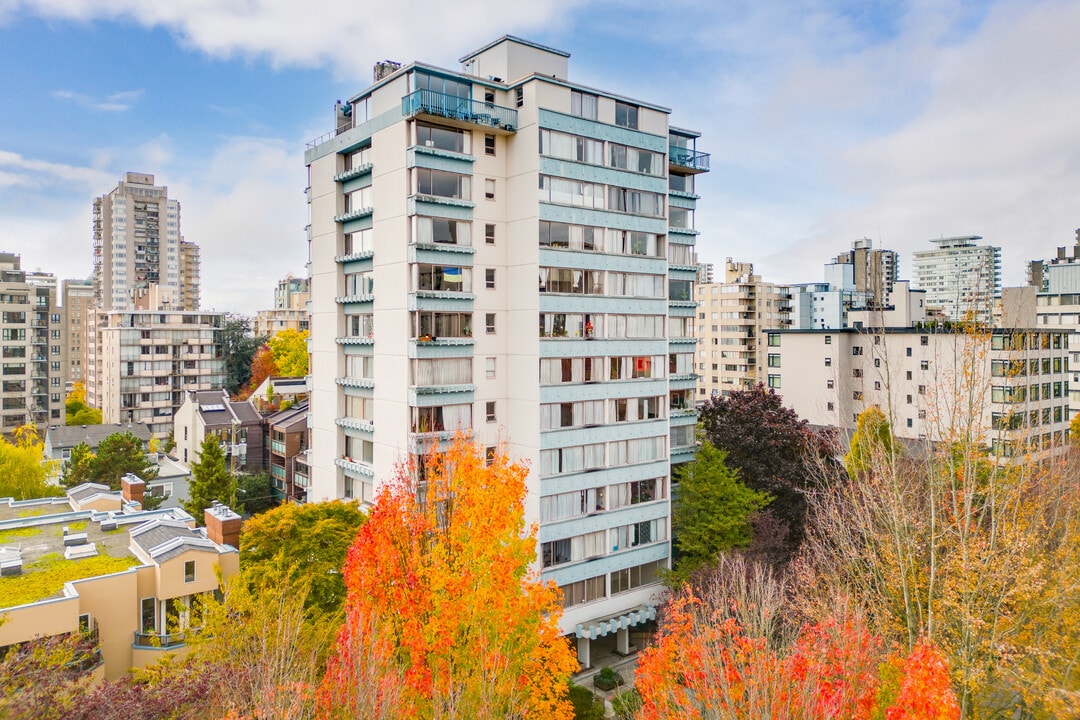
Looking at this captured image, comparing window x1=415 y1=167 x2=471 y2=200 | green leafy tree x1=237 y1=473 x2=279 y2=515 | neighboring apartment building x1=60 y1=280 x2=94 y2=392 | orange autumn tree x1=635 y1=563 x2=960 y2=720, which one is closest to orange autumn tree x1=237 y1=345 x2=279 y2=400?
neighboring apartment building x1=60 y1=280 x2=94 y2=392

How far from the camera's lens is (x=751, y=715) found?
43.9 feet

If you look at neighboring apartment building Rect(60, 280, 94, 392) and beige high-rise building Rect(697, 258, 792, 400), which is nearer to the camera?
beige high-rise building Rect(697, 258, 792, 400)

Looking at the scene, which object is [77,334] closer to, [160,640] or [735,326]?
[735,326]

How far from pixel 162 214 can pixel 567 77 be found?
5806 inches

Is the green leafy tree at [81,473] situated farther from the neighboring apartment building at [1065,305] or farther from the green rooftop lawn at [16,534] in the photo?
the neighboring apartment building at [1065,305]

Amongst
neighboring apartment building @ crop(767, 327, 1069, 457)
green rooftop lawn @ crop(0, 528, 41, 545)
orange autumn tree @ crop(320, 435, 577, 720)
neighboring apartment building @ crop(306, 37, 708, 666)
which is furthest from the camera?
neighboring apartment building @ crop(767, 327, 1069, 457)

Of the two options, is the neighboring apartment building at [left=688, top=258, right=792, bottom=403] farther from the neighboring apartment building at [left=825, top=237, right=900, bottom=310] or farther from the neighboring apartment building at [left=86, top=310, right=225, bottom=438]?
the neighboring apartment building at [left=86, top=310, right=225, bottom=438]

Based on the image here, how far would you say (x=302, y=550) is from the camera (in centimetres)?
2734

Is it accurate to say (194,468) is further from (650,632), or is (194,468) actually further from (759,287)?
(759,287)

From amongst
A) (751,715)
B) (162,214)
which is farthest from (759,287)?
(162,214)

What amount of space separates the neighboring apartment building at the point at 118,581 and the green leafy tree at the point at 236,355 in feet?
256

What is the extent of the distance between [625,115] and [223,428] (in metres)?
50.6

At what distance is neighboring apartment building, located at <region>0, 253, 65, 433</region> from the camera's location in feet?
247

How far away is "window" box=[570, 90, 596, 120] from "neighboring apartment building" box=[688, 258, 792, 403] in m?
66.4
